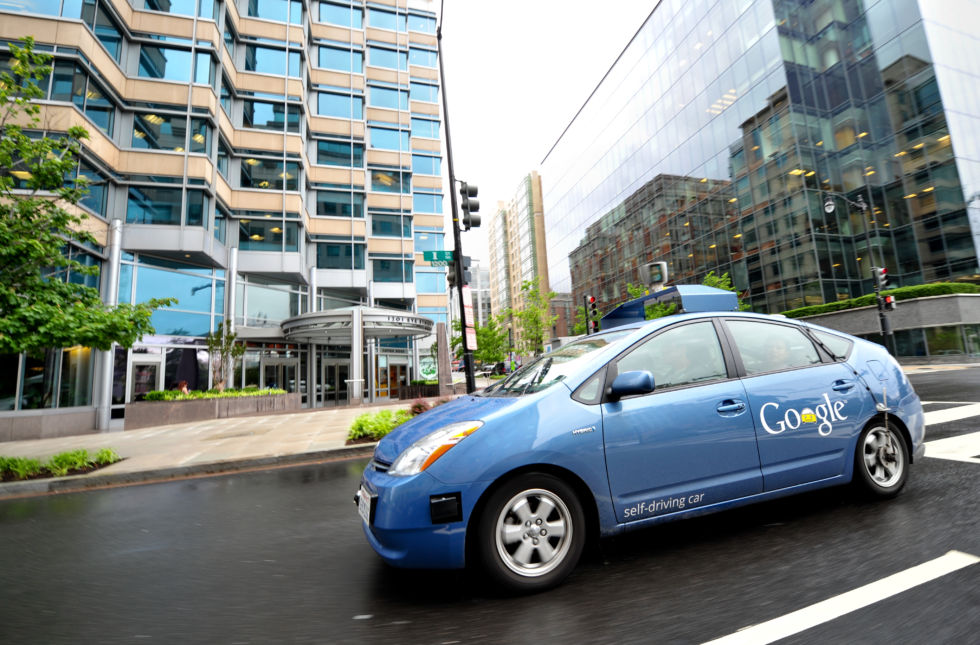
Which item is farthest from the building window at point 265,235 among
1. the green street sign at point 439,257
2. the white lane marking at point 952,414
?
the white lane marking at point 952,414

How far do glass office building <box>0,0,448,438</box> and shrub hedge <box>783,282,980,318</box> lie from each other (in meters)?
24.6

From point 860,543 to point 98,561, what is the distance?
5.42 m

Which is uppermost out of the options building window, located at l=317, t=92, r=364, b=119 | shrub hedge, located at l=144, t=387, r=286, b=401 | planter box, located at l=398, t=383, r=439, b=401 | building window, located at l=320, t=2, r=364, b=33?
building window, located at l=320, t=2, r=364, b=33

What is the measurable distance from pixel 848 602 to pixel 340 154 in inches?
1261

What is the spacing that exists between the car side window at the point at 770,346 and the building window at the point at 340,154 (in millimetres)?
30034

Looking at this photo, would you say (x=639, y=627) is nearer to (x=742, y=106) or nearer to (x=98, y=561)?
(x=98, y=561)

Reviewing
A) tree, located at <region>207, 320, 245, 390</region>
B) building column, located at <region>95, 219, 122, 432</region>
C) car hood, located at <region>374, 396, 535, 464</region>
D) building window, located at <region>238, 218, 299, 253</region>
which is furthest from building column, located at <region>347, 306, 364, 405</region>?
car hood, located at <region>374, 396, 535, 464</region>

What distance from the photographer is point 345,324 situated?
22328 millimetres

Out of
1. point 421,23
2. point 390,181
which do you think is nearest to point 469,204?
point 390,181

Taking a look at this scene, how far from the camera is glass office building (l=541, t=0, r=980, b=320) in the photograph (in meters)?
26.6

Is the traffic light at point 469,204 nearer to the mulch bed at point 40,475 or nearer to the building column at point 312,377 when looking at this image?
the mulch bed at point 40,475

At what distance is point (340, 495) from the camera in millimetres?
5219

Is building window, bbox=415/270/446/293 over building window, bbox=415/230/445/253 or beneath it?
beneath

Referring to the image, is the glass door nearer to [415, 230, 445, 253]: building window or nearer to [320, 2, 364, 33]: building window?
[415, 230, 445, 253]: building window
